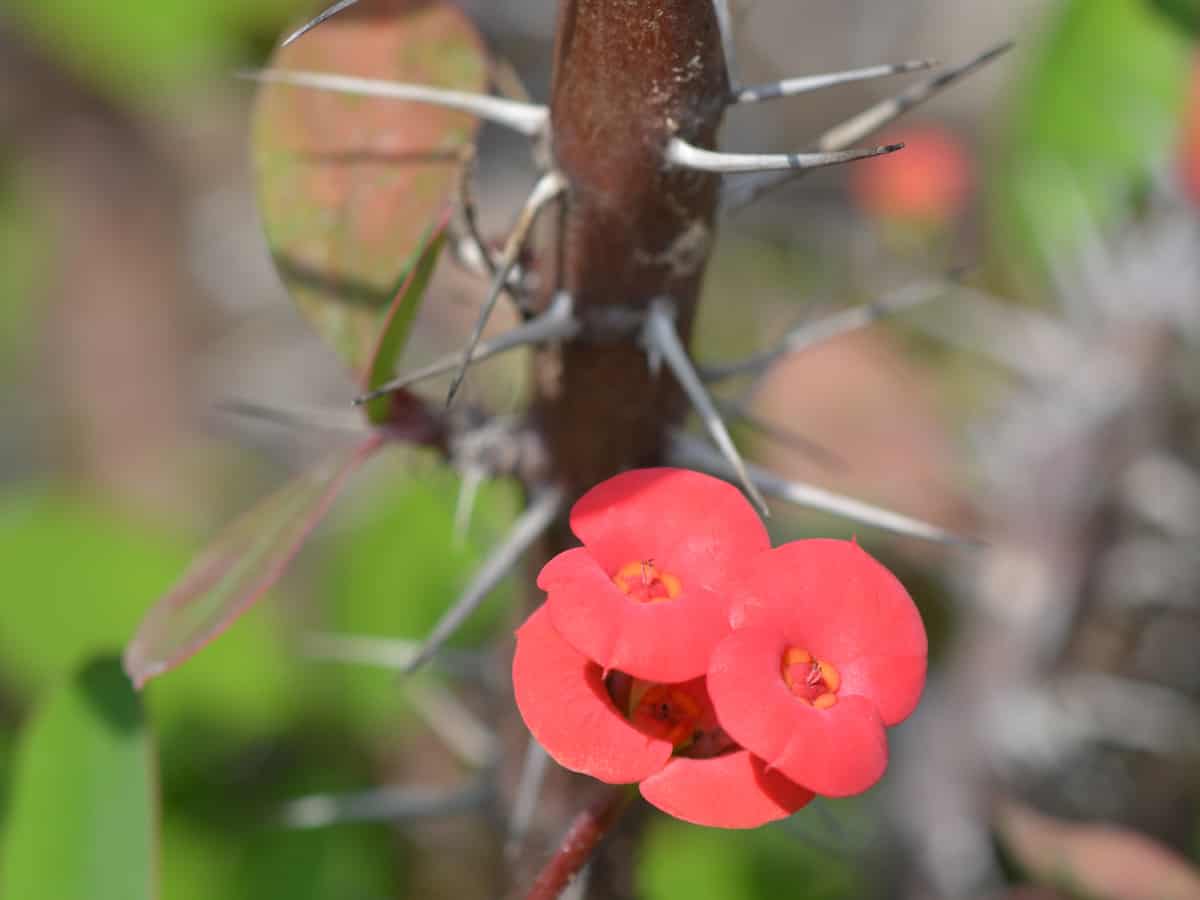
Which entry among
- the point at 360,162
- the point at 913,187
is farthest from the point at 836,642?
the point at 913,187

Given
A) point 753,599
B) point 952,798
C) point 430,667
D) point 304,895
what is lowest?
point 952,798

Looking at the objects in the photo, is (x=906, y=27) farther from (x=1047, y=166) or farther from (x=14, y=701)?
(x=14, y=701)

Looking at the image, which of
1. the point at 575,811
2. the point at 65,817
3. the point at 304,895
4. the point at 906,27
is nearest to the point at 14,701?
the point at 304,895

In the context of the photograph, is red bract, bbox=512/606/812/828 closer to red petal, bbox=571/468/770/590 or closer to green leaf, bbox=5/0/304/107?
red petal, bbox=571/468/770/590

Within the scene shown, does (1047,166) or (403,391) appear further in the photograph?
(1047,166)

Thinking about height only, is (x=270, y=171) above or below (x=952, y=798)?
above

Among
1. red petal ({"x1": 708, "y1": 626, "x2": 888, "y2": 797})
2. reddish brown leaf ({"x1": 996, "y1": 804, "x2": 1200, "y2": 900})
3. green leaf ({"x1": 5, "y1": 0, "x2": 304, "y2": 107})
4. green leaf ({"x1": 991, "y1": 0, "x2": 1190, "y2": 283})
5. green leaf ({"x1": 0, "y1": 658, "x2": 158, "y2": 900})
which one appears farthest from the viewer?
green leaf ({"x1": 5, "y1": 0, "x2": 304, "y2": 107})

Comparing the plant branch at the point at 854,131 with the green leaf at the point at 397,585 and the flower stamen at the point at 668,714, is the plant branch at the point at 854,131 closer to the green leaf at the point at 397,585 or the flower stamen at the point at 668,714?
the flower stamen at the point at 668,714

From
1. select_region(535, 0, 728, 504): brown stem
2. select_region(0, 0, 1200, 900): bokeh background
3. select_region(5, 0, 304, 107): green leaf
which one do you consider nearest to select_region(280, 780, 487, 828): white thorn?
select_region(0, 0, 1200, 900): bokeh background
